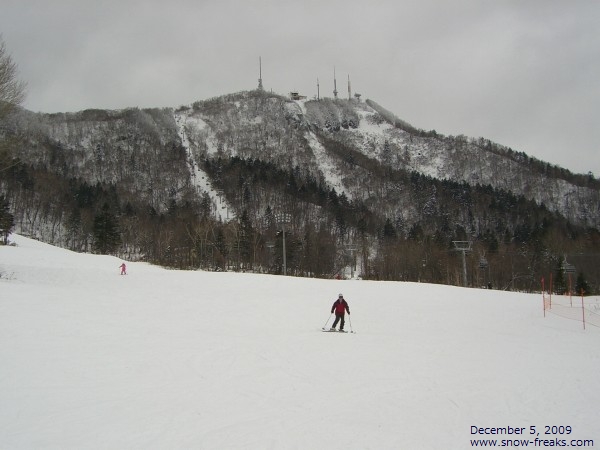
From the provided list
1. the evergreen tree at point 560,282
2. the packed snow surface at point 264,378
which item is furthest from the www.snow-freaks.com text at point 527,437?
the evergreen tree at point 560,282

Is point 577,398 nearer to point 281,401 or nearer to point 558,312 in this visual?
point 281,401

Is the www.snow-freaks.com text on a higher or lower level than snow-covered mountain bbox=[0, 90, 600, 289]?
lower

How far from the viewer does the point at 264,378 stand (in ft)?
33.7

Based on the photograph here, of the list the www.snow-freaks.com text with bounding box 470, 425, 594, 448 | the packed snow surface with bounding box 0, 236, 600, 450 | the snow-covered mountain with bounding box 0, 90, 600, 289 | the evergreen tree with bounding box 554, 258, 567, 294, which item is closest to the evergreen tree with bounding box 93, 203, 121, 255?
the snow-covered mountain with bounding box 0, 90, 600, 289

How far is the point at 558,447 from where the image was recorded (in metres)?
7.30

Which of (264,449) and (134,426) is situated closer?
(264,449)

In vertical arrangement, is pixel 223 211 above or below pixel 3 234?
above

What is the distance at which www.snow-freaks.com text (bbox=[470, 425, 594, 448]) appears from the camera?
7.34 meters

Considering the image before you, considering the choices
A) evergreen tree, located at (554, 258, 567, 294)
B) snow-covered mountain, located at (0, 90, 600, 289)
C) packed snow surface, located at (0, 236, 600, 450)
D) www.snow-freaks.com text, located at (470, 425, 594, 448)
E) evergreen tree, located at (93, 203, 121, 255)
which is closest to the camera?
packed snow surface, located at (0, 236, 600, 450)

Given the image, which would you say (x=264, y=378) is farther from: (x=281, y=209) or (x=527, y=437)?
(x=281, y=209)

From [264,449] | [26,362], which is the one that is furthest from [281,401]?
[26,362]

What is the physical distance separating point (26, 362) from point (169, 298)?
46.6ft

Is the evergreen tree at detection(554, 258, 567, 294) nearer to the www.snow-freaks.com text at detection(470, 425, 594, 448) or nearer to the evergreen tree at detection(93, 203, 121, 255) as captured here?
the www.snow-freaks.com text at detection(470, 425, 594, 448)

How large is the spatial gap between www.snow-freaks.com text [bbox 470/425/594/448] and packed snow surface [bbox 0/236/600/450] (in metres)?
0.09
